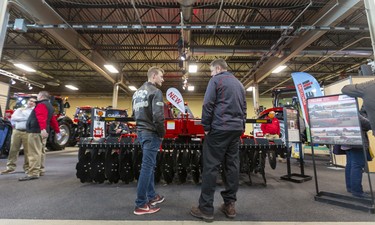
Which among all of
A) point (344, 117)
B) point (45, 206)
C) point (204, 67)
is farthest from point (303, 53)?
point (45, 206)

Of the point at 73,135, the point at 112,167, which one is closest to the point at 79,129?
the point at 73,135

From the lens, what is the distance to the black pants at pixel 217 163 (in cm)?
185

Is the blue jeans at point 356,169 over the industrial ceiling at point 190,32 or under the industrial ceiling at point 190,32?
under

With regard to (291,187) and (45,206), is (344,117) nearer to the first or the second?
(291,187)

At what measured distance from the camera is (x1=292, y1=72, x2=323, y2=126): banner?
3.34m

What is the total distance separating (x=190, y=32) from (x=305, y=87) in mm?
4200

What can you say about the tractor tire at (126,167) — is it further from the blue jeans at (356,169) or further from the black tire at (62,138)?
the black tire at (62,138)

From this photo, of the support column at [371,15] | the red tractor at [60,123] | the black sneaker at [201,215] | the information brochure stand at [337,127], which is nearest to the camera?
the black sneaker at [201,215]

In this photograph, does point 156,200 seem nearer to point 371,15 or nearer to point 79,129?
point 371,15

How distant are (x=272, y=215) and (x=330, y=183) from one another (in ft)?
7.03

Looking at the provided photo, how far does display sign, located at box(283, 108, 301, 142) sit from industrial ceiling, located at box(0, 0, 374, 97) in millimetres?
2772

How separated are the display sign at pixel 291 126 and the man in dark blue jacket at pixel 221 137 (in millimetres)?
2149

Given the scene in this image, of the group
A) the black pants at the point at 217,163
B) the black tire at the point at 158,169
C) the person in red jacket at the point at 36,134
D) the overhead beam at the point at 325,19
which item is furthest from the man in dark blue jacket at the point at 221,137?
the overhead beam at the point at 325,19

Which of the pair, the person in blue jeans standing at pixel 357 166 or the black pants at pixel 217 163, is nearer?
the black pants at pixel 217 163
